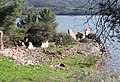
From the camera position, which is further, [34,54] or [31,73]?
[34,54]

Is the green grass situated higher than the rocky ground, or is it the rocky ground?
the green grass

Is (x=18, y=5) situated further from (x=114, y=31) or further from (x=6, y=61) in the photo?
(x=114, y=31)

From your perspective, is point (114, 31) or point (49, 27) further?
point (49, 27)

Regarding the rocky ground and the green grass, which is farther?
the rocky ground

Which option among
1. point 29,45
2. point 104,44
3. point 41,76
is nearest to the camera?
point 104,44

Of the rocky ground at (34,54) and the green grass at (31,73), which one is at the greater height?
the green grass at (31,73)

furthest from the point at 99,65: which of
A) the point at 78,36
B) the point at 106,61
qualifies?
the point at 78,36

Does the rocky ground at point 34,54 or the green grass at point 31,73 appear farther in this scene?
the rocky ground at point 34,54

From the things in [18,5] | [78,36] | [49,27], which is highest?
[18,5]

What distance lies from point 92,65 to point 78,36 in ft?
69.3

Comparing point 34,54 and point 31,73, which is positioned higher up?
point 31,73

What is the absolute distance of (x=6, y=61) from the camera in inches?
1001

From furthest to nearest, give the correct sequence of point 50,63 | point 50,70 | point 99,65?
point 99,65 → point 50,63 → point 50,70

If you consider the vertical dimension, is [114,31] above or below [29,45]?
above
